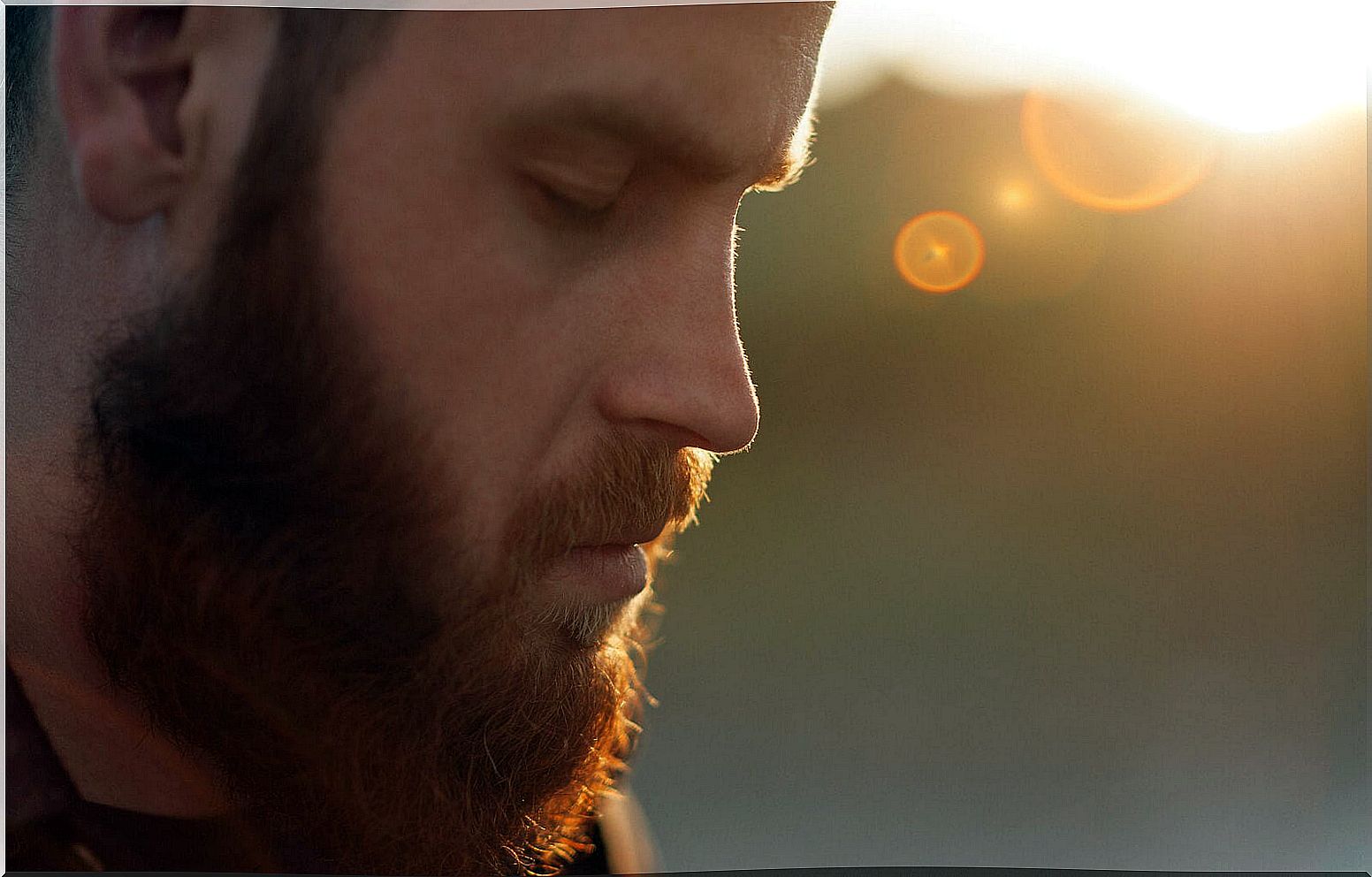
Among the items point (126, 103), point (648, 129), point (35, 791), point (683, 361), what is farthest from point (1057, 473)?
point (35, 791)

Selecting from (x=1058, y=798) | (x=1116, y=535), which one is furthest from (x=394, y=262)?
(x=1058, y=798)

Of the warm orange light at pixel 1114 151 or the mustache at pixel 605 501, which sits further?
the warm orange light at pixel 1114 151

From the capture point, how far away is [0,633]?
4.08 feet

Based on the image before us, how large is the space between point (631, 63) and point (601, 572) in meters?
0.60

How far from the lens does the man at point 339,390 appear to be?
1.09 meters

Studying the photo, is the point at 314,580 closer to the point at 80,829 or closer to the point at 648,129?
the point at 80,829

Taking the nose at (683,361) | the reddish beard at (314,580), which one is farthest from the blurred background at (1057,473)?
the reddish beard at (314,580)

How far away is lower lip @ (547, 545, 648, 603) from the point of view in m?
1.20

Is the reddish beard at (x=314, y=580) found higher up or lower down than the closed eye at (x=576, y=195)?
lower down

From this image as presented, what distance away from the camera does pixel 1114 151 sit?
145 cm

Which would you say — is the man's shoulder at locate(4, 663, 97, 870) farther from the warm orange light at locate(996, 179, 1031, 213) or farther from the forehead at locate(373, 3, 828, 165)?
the warm orange light at locate(996, 179, 1031, 213)

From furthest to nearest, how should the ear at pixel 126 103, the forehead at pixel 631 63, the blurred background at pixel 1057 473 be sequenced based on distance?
the blurred background at pixel 1057 473 → the forehead at pixel 631 63 → the ear at pixel 126 103

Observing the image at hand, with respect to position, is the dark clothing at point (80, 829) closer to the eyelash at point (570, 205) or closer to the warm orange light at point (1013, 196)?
the eyelash at point (570, 205)

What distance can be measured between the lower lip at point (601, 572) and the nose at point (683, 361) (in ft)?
0.51
